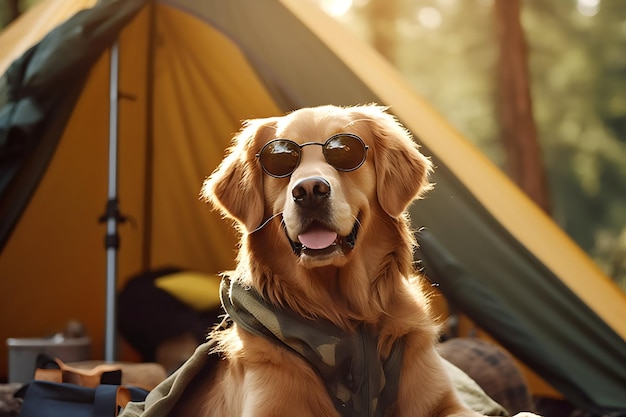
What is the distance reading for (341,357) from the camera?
86.4 inches

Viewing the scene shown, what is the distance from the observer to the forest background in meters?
18.3

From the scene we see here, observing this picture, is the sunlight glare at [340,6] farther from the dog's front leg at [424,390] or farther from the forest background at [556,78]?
the dog's front leg at [424,390]

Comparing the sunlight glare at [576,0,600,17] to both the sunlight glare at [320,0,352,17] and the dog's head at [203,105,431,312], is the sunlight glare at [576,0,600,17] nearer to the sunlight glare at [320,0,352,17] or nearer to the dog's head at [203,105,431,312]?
the sunlight glare at [320,0,352,17]

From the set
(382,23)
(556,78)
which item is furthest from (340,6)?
(556,78)

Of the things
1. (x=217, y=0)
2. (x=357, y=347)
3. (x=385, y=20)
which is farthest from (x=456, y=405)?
(x=385, y=20)

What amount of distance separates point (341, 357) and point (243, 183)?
25.8 inches

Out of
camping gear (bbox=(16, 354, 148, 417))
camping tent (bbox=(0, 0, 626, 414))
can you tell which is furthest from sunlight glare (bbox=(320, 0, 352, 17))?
camping gear (bbox=(16, 354, 148, 417))

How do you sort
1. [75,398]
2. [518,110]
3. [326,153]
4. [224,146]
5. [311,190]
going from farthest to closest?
[518,110] → [224,146] → [75,398] → [326,153] → [311,190]

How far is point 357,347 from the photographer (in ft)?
7.29

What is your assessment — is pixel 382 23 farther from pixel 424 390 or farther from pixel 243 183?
pixel 424 390

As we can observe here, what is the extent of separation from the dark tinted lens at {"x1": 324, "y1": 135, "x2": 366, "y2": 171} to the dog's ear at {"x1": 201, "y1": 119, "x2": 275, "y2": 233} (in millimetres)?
274

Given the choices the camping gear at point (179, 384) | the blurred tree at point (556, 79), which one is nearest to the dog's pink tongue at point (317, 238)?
the camping gear at point (179, 384)

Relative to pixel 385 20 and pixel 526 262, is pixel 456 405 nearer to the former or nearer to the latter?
pixel 526 262

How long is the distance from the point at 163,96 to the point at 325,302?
3.47 metres
